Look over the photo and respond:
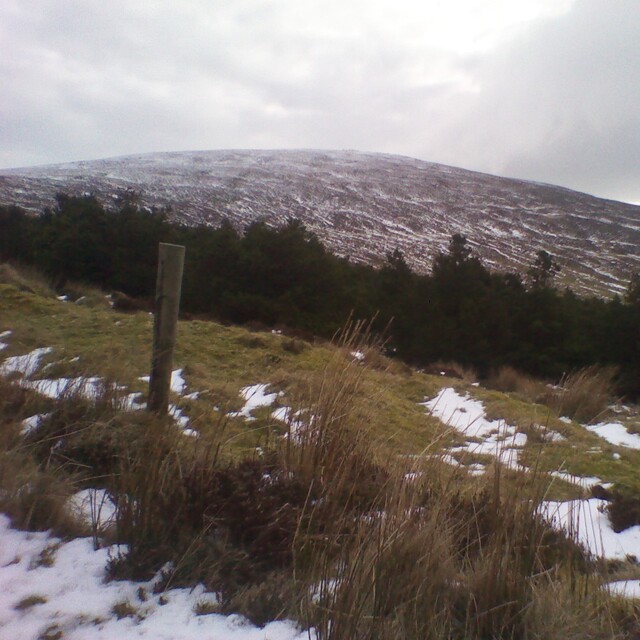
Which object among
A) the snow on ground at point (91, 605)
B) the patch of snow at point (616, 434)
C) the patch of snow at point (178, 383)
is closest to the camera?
the snow on ground at point (91, 605)

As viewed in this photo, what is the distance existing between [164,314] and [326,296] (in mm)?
14259

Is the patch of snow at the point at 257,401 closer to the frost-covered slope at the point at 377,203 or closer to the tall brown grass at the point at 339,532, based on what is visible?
the tall brown grass at the point at 339,532

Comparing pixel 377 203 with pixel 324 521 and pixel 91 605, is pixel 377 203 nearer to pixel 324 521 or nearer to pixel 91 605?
pixel 324 521

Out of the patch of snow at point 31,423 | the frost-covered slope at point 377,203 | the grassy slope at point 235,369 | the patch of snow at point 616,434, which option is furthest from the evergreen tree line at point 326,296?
the frost-covered slope at point 377,203

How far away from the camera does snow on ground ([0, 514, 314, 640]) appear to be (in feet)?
7.17

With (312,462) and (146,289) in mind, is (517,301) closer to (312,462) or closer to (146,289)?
(146,289)

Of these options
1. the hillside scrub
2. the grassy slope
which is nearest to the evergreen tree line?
the grassy slope

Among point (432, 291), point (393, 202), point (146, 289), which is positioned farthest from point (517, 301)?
point (393, 202)

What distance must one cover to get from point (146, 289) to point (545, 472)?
17125mm

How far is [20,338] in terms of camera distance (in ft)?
25.1

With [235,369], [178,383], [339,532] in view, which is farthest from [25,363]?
[339,532]

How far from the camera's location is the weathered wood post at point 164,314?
3.95 m

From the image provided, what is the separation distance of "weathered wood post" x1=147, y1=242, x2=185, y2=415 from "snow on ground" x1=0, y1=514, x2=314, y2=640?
1.37m

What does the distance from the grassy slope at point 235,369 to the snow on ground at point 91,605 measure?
1.34m
